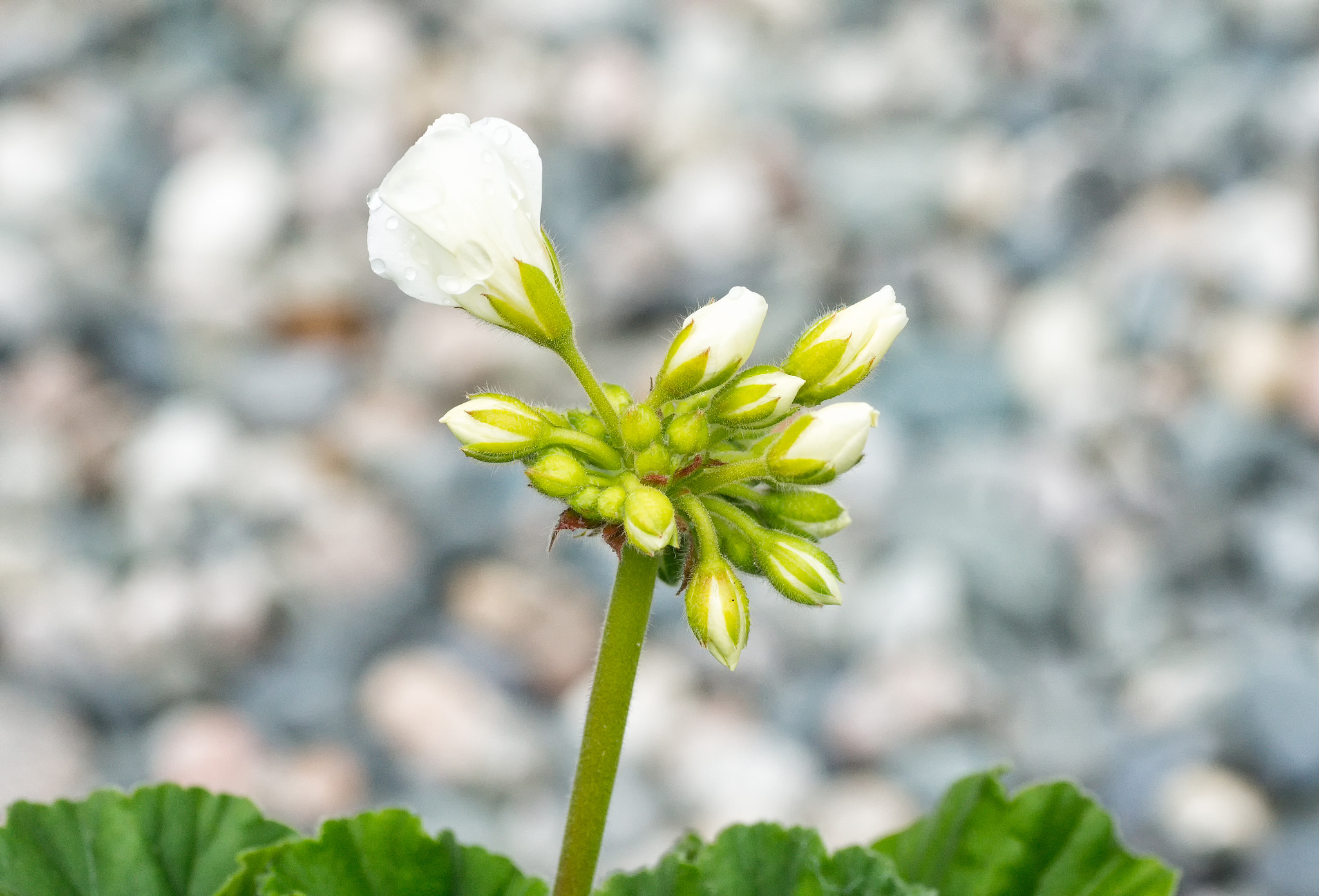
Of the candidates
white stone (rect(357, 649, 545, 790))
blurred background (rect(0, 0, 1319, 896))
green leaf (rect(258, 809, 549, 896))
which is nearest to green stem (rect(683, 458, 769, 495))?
green leaf (rect(258, 809, 549, 896))

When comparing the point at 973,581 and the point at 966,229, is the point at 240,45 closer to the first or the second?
the point at 966,229

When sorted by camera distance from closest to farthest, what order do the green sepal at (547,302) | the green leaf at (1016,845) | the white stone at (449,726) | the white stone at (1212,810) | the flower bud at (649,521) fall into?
1. the flower bud at (649,521)
2. the green sepal at (547,302)
3. the green leaf at (1016,845)
4. the white stone at (1212,810)
5. the white stone at (449,726)

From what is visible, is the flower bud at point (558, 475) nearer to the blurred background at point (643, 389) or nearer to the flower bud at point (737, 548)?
the flower bud at point (737, 548)

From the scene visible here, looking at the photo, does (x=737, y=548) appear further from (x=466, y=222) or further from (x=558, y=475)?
(x=466, y=222)

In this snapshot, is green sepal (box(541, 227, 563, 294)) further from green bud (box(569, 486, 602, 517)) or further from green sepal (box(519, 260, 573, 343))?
green bud (box(569, 486, 602, 517))

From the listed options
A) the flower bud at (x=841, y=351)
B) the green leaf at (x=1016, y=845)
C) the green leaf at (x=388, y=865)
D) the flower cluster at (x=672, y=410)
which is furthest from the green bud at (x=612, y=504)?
the green leaf at (x=1016, y=845)

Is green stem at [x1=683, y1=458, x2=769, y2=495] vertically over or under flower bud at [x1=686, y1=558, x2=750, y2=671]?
over
